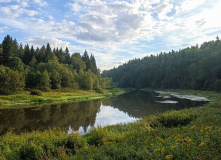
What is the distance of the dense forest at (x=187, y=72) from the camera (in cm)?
7356

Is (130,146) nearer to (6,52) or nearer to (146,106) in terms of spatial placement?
(146,106)

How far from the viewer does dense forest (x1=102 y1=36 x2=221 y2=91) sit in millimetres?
73562

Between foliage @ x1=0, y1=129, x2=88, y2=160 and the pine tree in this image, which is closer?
foliage @ x1=0, y1=129, x2=88, y2=160

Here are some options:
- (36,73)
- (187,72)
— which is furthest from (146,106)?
(187,72)

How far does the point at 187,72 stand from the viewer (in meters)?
102

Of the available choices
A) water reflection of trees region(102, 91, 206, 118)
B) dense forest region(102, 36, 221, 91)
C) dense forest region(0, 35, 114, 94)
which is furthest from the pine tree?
dense forest region(102, 36, 221, 91)

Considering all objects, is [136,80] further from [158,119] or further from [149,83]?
[158,119]

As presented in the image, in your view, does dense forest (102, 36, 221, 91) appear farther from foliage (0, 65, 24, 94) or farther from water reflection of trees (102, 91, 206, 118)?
foliage (0, 65, 24, 94)

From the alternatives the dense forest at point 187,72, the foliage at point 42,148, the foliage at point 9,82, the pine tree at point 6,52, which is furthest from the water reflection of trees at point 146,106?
the pine tree at point 6,52

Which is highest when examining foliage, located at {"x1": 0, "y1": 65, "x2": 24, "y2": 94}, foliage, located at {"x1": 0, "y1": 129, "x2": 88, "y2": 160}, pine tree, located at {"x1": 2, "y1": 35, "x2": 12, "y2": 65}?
pine tree, located at {"x1": 2, "y1": 35, "x2": 12, "y2": 65}

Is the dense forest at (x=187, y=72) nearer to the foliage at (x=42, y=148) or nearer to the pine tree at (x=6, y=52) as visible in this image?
the foliage at (x=42, y=148)

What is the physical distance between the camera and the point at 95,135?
11766 mm

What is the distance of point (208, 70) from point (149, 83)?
226 ft

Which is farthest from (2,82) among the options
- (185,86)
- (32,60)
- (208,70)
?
(185,86)
